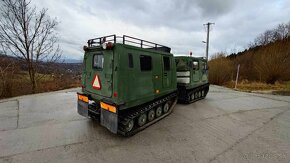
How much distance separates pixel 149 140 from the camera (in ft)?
11.5

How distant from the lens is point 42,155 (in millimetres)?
2805

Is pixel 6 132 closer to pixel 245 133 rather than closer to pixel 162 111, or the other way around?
pixel 162 111

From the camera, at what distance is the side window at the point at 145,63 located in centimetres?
391

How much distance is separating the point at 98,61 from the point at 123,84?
3.54ft

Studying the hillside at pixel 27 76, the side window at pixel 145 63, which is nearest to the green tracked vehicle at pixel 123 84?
the side window at pixel 145 63

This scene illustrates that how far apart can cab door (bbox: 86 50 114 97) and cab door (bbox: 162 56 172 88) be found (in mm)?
1977

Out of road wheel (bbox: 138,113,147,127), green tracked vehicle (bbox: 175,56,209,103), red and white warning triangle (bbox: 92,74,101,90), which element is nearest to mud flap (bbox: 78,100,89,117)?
red and white warning triangle (bbox: 92,74,101,90)

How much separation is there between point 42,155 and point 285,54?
73.1 feet

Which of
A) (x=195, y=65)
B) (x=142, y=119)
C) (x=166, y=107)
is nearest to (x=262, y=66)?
(x=195, y=65)

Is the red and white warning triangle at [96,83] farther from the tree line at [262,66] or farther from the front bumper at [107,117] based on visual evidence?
the tree line at [262,66]

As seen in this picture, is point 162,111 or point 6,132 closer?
point 6,132

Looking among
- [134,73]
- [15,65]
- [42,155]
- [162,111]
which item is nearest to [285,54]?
[162,111]

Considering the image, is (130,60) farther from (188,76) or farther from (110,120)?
(188,76)

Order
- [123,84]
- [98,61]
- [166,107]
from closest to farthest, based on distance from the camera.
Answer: [123,84] < [98,61] < [166,107]
